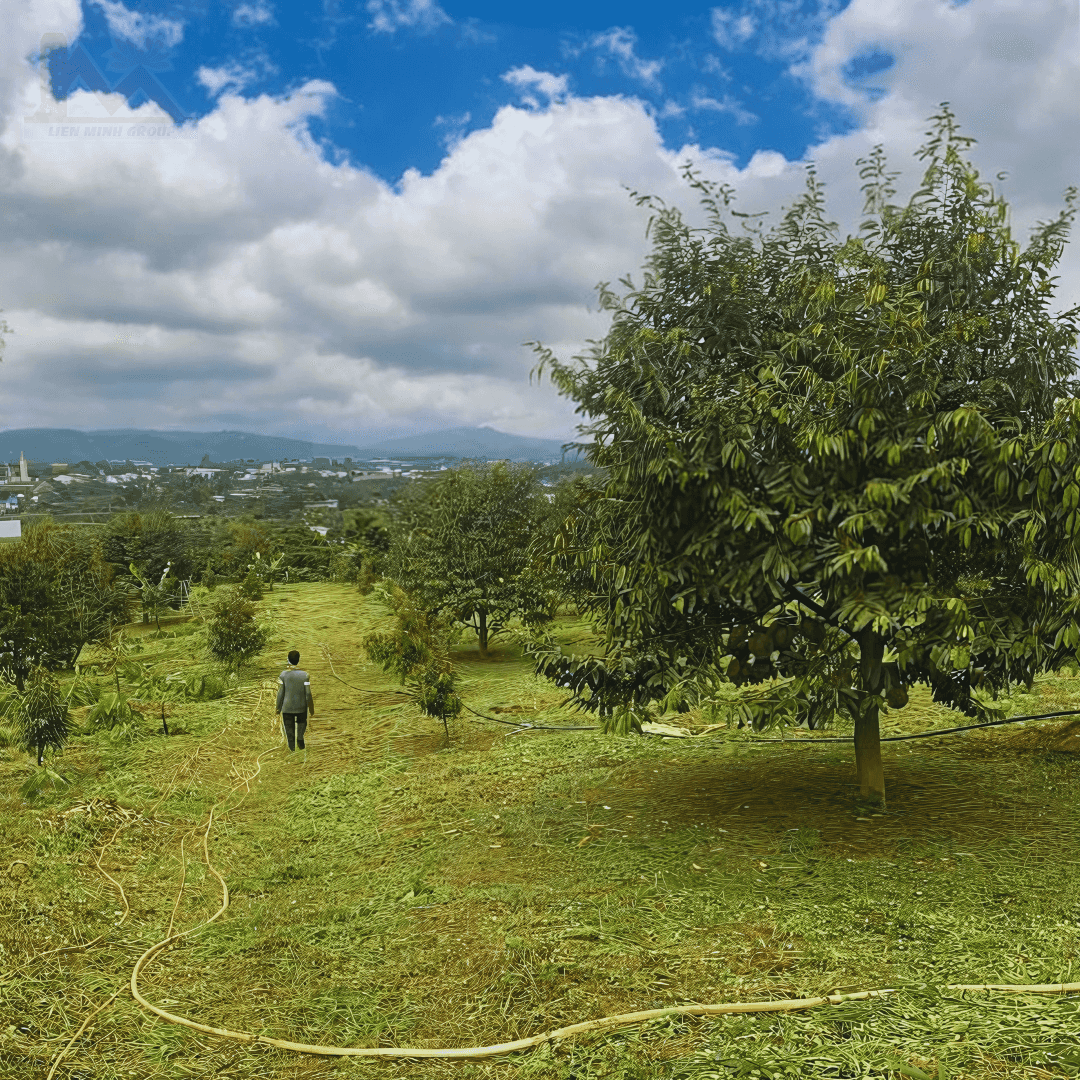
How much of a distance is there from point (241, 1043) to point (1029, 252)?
712 centimetres

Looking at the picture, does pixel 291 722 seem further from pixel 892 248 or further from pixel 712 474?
pixel 892 248

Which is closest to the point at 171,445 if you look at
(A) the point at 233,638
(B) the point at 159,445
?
(B) the point at 159,445

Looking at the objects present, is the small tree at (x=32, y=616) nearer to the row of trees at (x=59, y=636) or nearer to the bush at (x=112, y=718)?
the row of trees at (x=59, y=636)

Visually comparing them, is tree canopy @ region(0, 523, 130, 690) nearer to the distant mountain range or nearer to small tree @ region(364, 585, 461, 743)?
small tree @ region(364, 585, 461, 743)

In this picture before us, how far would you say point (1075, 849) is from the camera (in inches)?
245

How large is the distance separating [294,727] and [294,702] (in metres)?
0.49

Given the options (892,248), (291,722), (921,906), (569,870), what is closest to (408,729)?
(291,722)

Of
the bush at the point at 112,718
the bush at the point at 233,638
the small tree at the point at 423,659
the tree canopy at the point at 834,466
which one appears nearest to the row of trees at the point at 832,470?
the tree canopy at the point at 834,466

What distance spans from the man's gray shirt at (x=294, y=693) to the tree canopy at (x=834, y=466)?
489 cm

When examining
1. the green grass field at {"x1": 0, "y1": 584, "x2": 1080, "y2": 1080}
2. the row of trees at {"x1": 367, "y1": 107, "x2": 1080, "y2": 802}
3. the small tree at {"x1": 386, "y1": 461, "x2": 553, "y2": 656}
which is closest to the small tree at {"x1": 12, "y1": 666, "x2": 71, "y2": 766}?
the green grass field at {"x1": 0, "y1": 584, "x2": 1080, "y2": 1080}

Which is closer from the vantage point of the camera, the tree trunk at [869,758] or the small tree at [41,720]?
the tree trunk at [869,758]

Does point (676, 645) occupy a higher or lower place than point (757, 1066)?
higher

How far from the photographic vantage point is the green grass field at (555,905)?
412 centimetres

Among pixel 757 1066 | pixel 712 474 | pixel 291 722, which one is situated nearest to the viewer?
pixel 757 1066
